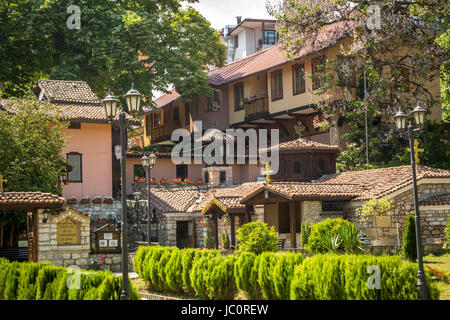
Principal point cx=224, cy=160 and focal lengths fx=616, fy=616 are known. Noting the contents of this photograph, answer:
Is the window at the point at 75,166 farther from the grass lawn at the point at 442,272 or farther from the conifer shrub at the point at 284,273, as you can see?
the conifer shrub at the point at 284,273

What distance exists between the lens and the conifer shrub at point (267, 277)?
14.4 metres

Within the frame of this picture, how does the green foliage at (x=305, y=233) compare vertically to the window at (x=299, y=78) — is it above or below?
below

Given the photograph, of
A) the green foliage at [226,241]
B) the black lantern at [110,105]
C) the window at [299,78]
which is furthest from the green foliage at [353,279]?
the window at [299,78]

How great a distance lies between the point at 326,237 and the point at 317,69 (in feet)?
55.3

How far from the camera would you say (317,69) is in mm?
33562

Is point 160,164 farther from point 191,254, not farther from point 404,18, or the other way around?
point 191,254

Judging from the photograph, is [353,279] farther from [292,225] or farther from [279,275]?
[292,225]

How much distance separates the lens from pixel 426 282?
40.3ft

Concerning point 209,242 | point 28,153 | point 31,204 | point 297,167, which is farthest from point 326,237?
point 28,153

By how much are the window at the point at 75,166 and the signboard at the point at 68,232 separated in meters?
8.61

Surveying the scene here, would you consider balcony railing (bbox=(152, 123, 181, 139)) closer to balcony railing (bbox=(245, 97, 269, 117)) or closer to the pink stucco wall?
balcony railing (bbox=(245, 97, 269, 117))

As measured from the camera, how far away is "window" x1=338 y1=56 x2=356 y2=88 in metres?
31.0
